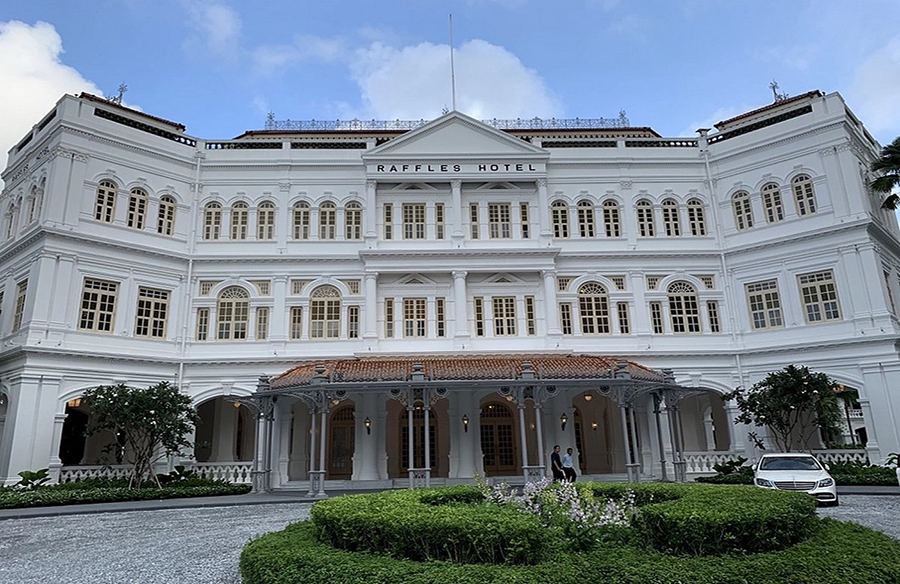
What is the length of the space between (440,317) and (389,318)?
2067 millimetres

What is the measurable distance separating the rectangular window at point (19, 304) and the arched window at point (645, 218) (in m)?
24.3

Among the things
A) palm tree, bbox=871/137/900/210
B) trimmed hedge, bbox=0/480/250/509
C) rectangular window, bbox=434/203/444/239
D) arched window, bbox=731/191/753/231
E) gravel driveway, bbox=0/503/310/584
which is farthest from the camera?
rectangular window, bbox=434/203/444/239

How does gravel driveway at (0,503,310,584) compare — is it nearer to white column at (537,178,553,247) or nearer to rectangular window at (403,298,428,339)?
rectangular window at (403,298,428,339)

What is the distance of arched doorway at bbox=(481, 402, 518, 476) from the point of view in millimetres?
24531

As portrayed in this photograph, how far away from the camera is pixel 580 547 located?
284 inches

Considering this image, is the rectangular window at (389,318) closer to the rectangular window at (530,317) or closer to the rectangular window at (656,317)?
the rectangular window at (530,317)

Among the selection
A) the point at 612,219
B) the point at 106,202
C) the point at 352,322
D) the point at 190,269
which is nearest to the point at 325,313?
the point at 352,322

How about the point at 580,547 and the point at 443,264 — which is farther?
the point at 443,264

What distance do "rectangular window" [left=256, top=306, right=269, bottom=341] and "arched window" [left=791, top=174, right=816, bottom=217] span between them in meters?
21.7

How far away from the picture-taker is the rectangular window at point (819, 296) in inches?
918

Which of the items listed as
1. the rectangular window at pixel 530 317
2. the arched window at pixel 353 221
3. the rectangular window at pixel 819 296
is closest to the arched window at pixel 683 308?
the rectangular window at pixel 819 296

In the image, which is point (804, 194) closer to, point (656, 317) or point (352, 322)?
point (656, 317)

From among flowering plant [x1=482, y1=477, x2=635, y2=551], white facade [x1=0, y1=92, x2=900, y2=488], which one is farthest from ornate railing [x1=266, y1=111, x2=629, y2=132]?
flowering plant [x1=482, y1=477, x2=635, y2=551]

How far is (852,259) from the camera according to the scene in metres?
23.0
